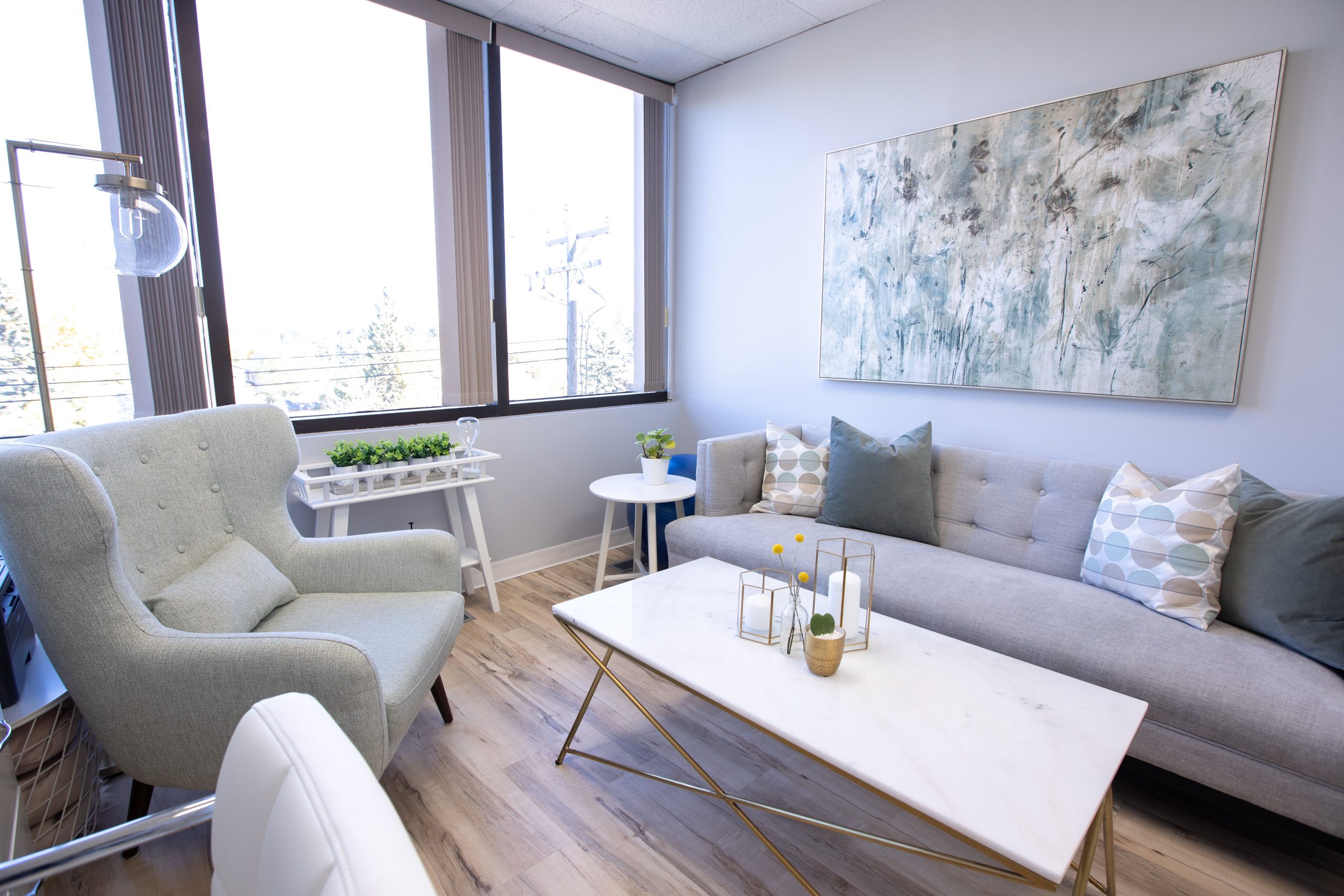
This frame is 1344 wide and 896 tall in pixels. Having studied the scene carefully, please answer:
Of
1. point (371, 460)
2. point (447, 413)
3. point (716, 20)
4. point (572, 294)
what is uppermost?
point (716, 20)

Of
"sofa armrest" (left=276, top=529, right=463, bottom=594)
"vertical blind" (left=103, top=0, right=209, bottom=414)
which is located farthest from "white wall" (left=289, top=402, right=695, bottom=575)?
"sofa armrest" (left=276, top=529, right=463, bottom=594)

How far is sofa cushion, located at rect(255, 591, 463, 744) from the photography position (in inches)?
60.7

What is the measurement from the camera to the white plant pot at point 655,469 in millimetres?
3041

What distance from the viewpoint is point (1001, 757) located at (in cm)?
119

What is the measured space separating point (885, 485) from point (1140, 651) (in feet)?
3.33

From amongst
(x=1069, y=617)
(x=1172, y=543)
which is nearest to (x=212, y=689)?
(x=1069, y=617)

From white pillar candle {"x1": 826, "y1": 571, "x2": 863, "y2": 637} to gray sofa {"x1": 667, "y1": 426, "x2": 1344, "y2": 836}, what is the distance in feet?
1.87

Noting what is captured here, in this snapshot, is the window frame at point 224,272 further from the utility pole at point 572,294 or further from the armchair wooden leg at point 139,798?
the armchair wooden leg at point 139,798

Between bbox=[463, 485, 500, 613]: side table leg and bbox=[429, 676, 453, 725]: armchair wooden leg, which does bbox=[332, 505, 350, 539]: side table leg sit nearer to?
bbox=[463, 485, 500, 613]: side table leg

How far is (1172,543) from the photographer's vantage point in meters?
1.89

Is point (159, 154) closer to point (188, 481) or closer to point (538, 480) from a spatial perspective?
point (188, 481)

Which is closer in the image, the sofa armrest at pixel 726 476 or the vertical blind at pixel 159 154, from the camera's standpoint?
the vertical blind at pixel 159 154

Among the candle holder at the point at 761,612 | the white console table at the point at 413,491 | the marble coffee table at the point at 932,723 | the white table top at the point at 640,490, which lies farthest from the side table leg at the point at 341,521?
Result: the candle holder at the point at 761,612

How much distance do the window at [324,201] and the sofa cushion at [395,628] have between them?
3.29ft
